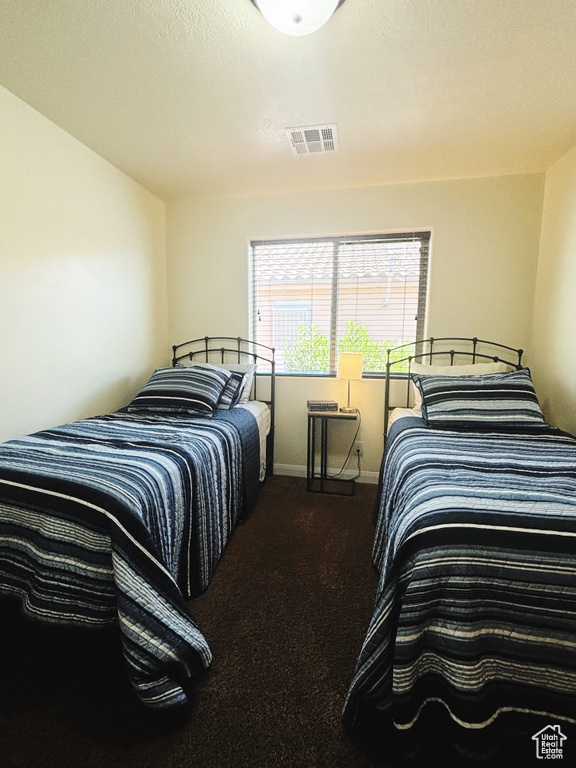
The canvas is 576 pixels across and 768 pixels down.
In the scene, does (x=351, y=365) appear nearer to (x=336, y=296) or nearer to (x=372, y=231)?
(x=336, y=296)

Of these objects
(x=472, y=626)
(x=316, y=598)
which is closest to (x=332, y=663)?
(x=316, y=598)

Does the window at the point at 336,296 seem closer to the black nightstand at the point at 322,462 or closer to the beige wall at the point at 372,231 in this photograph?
the beige wall at the point at 372,231

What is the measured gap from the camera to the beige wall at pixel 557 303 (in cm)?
207

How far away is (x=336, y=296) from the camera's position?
Result: 285 cm

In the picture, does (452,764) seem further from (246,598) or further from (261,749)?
(246,598)

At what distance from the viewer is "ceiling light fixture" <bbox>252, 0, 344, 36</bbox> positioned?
1.15 metres

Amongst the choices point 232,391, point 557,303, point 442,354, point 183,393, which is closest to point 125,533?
point 183,393

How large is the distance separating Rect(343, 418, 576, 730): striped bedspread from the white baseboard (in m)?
1.88

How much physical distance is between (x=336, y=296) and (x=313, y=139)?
1135mm

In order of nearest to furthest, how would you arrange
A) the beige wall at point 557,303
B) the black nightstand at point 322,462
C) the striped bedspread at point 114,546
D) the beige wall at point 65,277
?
the striped bedspread at point 114,546 < the beige wall at point 65,277 < the beige wall at point 557,303 < the black nightstand at point 322,462

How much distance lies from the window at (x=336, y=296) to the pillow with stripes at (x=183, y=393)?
2.47 feet

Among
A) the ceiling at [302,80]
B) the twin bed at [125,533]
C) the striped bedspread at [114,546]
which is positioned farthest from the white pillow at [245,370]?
the ceiling at [302,80]

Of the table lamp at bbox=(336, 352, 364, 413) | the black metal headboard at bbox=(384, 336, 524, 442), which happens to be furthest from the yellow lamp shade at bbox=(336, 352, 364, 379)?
the black metal headboard at bbox=(384, 336, 524, 442)

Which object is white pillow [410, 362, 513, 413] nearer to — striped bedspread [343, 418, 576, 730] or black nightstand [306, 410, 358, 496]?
black nightstand [306, 410, 358, 496]
